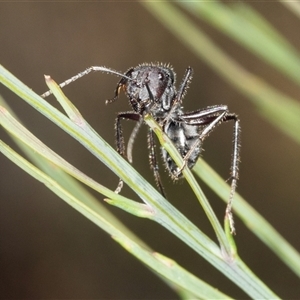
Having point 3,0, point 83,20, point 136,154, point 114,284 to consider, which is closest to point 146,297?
point 114,284

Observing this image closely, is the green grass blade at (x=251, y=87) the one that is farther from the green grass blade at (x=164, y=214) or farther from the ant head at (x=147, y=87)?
the green grass blade at (x=164, y=214)

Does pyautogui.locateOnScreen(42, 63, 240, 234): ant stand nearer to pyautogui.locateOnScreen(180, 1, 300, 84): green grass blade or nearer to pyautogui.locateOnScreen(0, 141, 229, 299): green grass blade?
pyautogui.locateOnScreen(180, 1, 300, 84): green grass blade

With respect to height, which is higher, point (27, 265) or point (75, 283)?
point (27, 265)

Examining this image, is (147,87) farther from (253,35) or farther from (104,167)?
(104,167)

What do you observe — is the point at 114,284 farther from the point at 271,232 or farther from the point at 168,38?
the point at 271,232

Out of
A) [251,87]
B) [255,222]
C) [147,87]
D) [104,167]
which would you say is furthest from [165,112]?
[104,167]

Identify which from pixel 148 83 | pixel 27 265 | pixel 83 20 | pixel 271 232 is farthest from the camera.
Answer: pixel 83 20

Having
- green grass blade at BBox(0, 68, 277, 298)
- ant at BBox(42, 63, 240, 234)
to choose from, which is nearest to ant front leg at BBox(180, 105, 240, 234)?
ant at BBox(42, 63, 240, 234)

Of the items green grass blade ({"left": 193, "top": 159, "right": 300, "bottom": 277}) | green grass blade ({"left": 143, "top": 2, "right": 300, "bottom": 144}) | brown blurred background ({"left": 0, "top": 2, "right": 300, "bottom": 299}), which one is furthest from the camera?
brown blurred background ({"left": 0, "top": 2, "right": 300, "bottom": 299})
